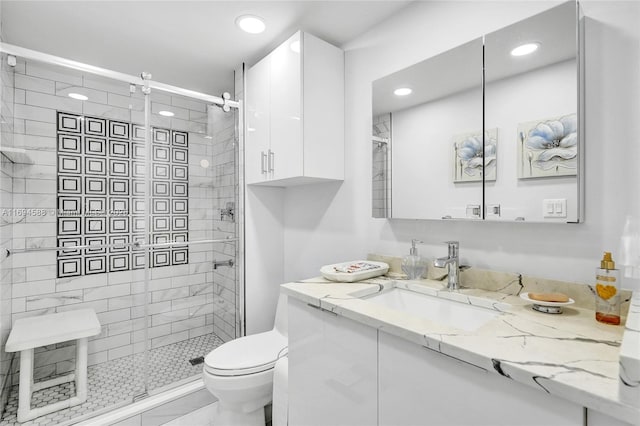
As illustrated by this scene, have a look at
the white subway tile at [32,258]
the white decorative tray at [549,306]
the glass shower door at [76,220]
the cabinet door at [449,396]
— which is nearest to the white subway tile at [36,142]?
the glass shower door at [76,220]

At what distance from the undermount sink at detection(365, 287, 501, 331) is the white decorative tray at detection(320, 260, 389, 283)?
13 centimetres

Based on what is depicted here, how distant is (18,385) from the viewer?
1.74m

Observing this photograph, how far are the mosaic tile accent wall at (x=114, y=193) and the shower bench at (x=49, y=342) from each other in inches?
11.1

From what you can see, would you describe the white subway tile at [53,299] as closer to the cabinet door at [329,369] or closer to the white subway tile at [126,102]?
the white subway tile at [126,102]

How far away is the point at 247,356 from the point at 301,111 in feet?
4.62

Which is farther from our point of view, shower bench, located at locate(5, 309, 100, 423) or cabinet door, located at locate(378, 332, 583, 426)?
shower bench, located at locate(5, 309, 100, 423)

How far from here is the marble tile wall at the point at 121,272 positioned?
1726mm

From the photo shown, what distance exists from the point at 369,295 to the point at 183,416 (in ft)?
4.93

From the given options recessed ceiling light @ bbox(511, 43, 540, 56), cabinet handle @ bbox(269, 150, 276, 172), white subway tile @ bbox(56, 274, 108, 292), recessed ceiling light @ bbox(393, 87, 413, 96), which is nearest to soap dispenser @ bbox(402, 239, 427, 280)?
recessed ceiling light @ bbox(393, 87, 413, 96)

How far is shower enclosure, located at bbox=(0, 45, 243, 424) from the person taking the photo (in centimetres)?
172

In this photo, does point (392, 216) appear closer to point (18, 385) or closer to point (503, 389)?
point (503, 389)

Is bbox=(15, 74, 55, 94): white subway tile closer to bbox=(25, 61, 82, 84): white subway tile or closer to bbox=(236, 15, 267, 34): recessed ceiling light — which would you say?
bbox=(25, 61, 82, 84): white subway tile

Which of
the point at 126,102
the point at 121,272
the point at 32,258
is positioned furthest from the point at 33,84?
the point at 121,272

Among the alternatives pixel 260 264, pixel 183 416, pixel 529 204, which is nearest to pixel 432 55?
pixel 529 204
